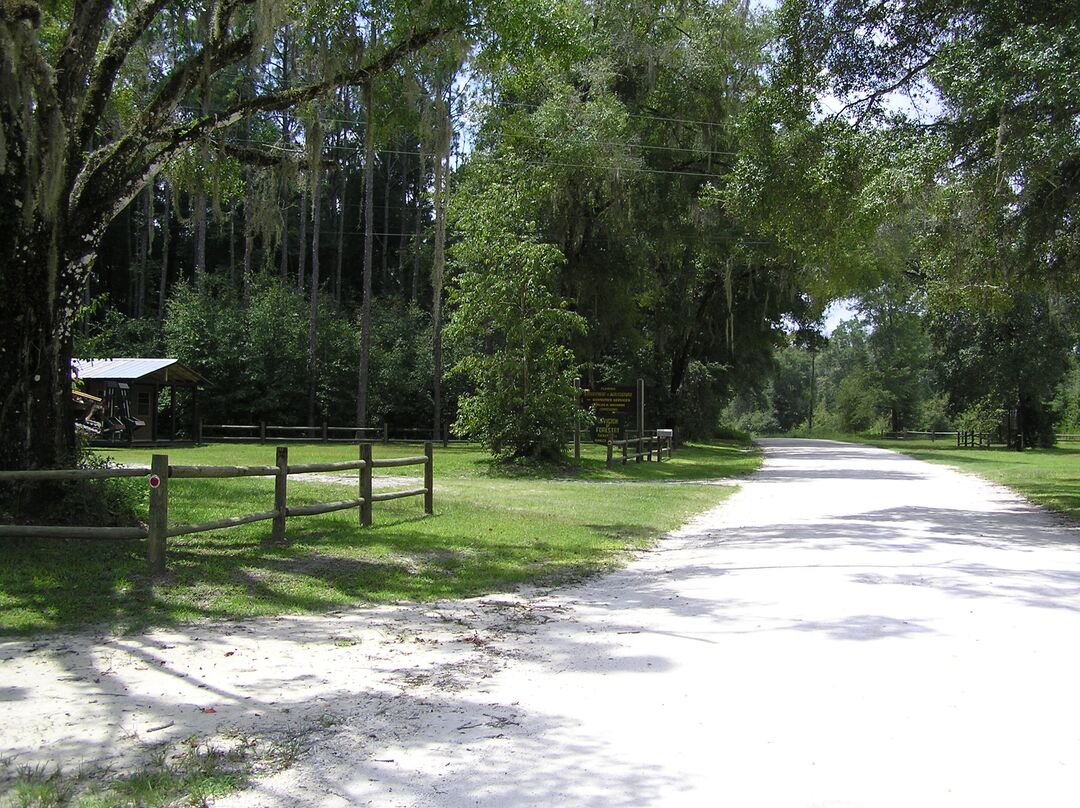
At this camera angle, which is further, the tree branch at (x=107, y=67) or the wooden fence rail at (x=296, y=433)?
the wooden fence rail at (x=296, y=433)

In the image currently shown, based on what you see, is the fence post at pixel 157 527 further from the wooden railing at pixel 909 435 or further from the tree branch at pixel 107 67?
the wooden railing at pixel 909 435

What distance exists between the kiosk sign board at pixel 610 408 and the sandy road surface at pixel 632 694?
61.6 ft

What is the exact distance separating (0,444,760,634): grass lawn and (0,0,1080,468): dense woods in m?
1.85

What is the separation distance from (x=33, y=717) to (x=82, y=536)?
13.3 feet

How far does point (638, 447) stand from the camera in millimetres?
28453

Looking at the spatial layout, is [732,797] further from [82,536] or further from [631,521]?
[631,521]

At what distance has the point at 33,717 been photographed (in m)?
4.60

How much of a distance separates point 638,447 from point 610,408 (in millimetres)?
1543

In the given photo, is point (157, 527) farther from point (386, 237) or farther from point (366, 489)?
point (386, 237)

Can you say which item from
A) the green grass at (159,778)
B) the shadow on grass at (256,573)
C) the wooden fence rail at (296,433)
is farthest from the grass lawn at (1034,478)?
the wooden fence rail at (296,433)

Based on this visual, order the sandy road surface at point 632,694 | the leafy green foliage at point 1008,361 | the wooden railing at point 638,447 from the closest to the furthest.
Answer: the sandy road surface at point 632,694, the wooden railing at point 638,447, the leafy green foliage at point 1008,361

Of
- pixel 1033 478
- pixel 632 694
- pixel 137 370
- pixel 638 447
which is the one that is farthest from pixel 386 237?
pixel 632 694

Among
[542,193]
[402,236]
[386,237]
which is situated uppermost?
[386,237]

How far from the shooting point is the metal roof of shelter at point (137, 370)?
3127cm
